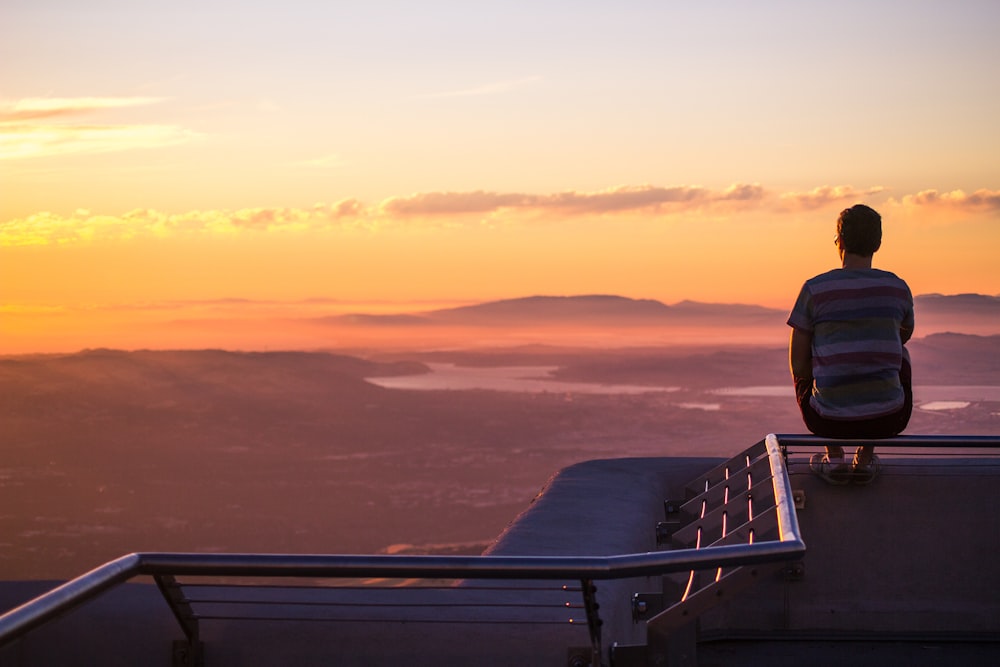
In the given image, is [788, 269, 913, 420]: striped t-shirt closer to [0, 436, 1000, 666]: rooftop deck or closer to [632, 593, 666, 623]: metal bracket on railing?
[0, 436, 1000, 666]: rooftop deck

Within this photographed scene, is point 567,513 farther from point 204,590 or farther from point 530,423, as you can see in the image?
point 530,423

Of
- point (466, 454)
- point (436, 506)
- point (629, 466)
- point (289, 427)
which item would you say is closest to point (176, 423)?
point (289, 427)

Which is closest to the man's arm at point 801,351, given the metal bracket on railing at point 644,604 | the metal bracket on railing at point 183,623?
the metal bracket on railing at point 644,604

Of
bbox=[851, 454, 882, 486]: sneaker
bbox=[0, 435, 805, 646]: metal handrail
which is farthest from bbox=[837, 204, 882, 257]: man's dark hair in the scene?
bbox=[0, 435, 805, 646]: metal handrail

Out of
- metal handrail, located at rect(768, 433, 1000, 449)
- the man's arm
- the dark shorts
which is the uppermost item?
the man's arm

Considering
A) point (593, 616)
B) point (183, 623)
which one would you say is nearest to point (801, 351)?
point (593, 616)

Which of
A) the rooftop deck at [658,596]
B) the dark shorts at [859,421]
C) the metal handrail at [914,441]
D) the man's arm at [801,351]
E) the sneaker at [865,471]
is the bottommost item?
the rooftop deck at [658,596]

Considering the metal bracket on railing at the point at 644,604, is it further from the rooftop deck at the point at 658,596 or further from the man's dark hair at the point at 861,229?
the man's dark hair at the point at 861,229
